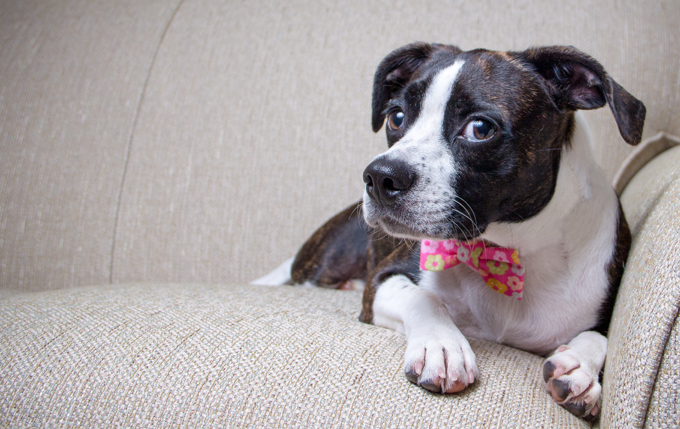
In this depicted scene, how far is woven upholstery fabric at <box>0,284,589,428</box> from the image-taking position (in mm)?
938

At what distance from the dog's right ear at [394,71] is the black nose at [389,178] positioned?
526 mm

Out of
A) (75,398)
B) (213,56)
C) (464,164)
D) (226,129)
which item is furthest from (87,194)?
(464,164)

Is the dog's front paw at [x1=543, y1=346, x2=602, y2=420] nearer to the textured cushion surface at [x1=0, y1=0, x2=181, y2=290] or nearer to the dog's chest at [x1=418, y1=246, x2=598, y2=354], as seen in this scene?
the dog's chest at [x1=418, y1=246, x2=598, y2=354]

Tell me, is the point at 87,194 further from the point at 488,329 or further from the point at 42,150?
the point at 488,329

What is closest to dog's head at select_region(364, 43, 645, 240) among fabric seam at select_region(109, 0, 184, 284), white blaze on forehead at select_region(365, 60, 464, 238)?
white blaze on forehead at select_region(365, 60, 464, 238)

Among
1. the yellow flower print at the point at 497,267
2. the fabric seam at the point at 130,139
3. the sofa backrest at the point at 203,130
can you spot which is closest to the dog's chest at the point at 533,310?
the yellow flower print at the point at 497,267

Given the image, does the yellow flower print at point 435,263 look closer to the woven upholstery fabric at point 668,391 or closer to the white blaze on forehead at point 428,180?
the white blaze on forehead at point 428,180

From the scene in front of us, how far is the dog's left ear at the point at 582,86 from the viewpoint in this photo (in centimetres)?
115

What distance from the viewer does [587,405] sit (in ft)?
3.30

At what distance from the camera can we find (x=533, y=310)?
4.39 feet

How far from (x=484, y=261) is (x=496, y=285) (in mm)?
69

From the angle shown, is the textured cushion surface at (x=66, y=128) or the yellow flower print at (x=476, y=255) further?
the textured cushion surface at (x=66, y=128)

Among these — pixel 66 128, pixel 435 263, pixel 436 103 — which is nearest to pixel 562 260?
pixel 435 263

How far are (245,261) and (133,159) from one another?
30.6 inches
